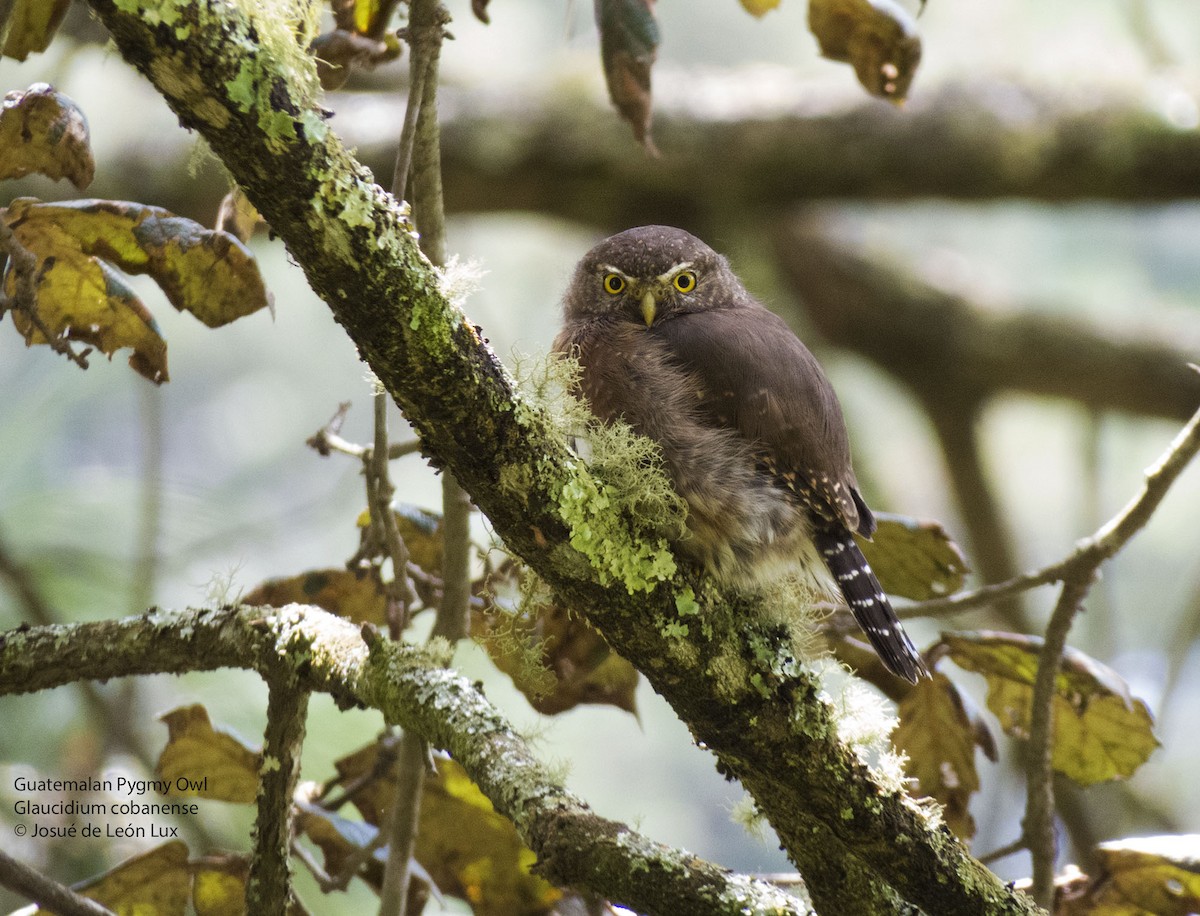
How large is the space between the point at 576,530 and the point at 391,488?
0.49 m

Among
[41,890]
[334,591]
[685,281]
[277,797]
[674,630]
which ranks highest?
[685,281]

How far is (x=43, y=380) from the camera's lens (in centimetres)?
437

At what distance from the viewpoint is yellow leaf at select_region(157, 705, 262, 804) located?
2090mm

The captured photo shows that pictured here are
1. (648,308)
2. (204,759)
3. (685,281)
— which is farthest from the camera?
(685,281)

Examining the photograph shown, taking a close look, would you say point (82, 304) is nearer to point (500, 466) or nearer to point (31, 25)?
point (31, 25)

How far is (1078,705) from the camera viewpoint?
90.0 inches

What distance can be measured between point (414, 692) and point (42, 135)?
1032 millimetres

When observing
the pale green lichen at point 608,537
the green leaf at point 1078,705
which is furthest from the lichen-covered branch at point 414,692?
the green leaf at point 1078,705

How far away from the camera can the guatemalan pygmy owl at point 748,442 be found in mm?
2105

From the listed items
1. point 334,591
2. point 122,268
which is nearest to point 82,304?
point 122,268

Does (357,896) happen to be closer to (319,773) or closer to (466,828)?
(319,773)

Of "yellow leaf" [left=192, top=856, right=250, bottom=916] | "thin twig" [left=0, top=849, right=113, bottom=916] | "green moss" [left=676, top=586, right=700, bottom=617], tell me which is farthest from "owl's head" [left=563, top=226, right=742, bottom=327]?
"thin twig" [left=0, top=849, right=113, bottom=916]

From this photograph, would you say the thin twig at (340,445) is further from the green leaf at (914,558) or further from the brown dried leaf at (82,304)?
the green leaf at (914,558)

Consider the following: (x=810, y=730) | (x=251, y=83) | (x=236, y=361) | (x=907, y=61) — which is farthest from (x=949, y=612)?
(x=236, y=361)
